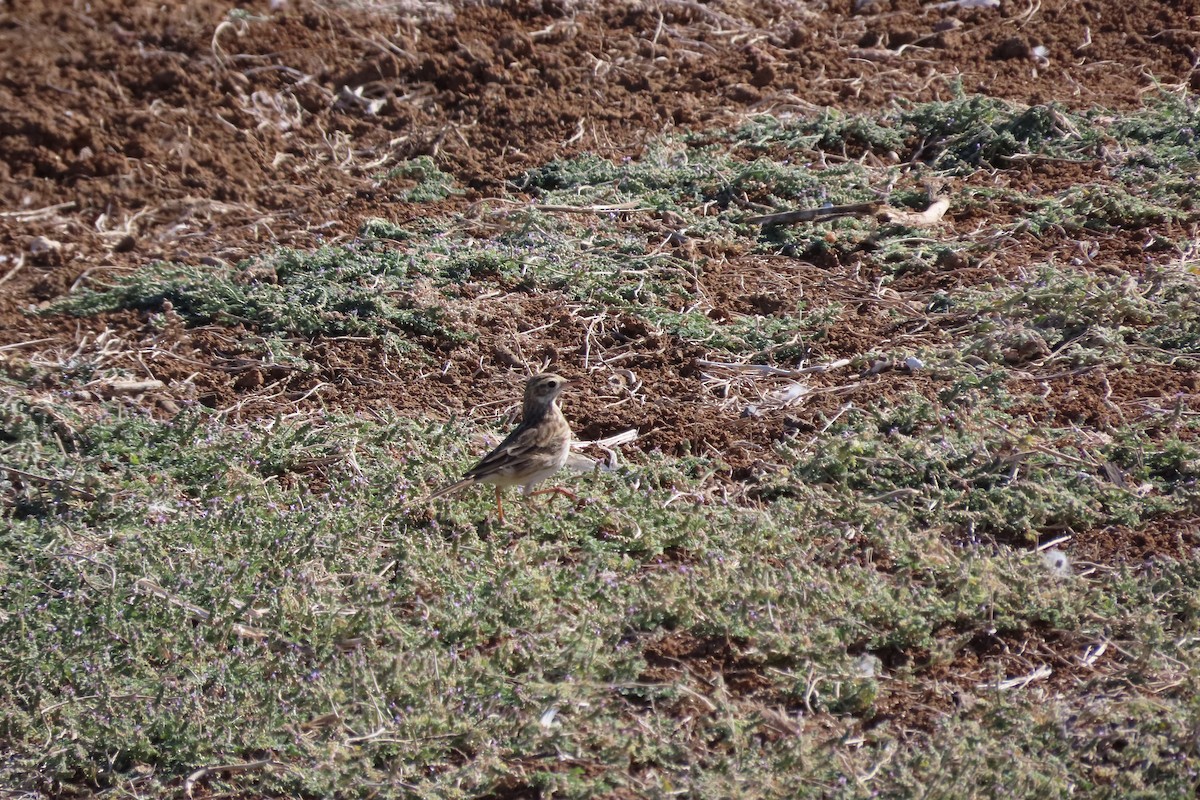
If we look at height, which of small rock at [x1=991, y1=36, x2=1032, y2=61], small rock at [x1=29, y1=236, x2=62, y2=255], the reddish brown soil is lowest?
small rock at [x1=29, y1=236, x2=62, y2=255]

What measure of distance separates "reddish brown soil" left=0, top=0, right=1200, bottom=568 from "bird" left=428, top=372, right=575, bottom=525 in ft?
2.19

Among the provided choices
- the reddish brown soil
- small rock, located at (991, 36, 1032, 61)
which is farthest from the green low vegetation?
small rock, located at (991, 36, 1032, 61)

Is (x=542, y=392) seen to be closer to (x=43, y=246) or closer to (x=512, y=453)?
(x=512, y=453)

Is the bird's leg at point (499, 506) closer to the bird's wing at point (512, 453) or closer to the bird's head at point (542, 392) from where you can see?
the bird's wing at point (512, 453)

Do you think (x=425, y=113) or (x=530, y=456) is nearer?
(x=530, y=456)

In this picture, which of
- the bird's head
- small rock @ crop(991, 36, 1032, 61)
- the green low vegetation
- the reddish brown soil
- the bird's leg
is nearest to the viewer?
the green low vegetation

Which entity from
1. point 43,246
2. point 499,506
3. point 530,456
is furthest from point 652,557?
point 43,246

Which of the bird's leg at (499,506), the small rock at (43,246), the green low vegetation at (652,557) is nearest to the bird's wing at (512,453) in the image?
the bird's leg at (499,506)

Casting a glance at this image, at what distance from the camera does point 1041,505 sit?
6164 millimetres

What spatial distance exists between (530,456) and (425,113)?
5306 mm

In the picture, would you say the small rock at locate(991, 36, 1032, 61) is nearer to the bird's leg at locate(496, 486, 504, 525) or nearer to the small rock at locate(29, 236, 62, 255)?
the bird's leg at locate(496, 486, 504, 525)

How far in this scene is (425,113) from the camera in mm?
11086

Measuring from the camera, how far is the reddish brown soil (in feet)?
26.8

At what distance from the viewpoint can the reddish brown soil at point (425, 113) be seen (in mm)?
8172
